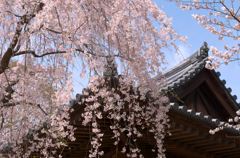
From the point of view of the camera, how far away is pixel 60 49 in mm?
5004

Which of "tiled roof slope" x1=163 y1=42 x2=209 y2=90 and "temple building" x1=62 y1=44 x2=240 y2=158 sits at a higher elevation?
"tiled roof slope" x1=163 y1=42 x2=209 y2=90

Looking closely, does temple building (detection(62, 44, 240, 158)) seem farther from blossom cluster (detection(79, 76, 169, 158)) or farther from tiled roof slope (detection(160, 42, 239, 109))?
blossom cluster (detection(79, 76, 169, 158))

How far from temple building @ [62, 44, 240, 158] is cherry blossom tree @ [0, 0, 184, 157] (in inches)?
18.5

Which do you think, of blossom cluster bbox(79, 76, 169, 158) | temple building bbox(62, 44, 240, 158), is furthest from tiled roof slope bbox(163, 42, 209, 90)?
blossom cluster bbox(79, 76, 169, 158)

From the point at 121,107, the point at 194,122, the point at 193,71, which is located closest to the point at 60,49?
the point at 121,107

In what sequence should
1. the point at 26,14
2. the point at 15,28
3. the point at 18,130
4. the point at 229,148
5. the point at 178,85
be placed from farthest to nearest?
1. the point at 178,85
2. the point at 229,148
3. the point at 18,130
4. the point at 15,28
5. the point at 26,14

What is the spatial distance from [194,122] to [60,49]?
224 centimetres

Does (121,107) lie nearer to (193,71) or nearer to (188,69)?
(193,71)

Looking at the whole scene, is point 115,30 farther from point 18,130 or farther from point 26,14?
point 18,130

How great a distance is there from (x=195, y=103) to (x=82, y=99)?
4170 millimetres

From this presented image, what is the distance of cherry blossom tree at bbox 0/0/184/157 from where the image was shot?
186 inches

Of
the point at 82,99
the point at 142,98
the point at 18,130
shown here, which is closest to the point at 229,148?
the point at 142,98

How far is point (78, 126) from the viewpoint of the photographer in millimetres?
5641

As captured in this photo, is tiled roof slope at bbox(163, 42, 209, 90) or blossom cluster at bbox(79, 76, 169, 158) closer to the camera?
blossom cluster at bbox(79, 76, 169, 158)
